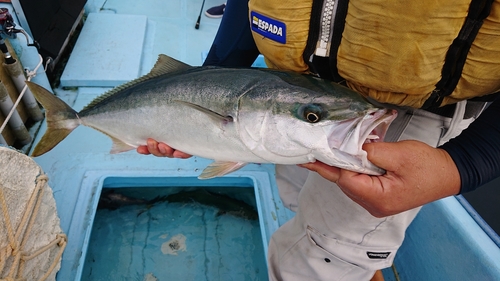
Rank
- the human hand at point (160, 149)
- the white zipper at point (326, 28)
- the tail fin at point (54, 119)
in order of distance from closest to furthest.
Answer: the white zipper at point (326, 28) → the human hand at point (160, 149) → the tail fin at point (54, 119)

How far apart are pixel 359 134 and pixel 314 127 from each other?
17 centimetres

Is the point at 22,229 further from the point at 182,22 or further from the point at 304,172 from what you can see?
the point at 182,22

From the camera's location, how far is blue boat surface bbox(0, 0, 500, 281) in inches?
85.2

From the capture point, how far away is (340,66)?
1456 millimetres

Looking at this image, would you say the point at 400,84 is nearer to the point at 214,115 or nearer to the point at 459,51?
the point at 459,51

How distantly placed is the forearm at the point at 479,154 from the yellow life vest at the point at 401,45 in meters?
0.17

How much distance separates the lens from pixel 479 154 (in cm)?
122

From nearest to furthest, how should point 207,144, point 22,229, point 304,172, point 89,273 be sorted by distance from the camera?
1. point 207,144
2. point 22,229
3. point 304,172
4. point 89,273

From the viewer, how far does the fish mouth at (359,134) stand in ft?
4.06

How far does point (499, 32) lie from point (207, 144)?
46.8 inches

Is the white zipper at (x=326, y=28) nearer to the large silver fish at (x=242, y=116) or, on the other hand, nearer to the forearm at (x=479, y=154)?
the large silver fish at (x=242, y=116)

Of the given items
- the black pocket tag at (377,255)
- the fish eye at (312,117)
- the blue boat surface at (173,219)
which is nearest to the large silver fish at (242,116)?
the fish eye at (312,117)

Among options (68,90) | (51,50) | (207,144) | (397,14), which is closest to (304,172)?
(207,144)

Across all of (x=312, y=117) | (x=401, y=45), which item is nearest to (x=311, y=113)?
(x=312, y=117)
